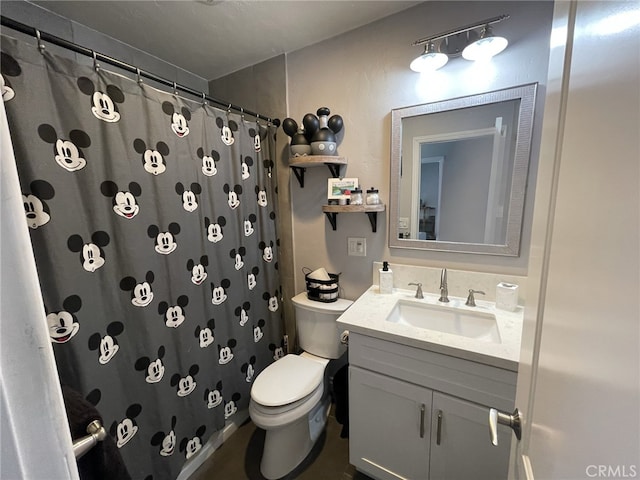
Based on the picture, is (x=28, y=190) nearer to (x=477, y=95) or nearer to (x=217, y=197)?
(x=217, y=197)

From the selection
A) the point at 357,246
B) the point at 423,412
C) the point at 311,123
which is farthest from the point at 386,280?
the point at 311,123

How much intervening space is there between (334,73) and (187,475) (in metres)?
2.35

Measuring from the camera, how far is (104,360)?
3.25ft

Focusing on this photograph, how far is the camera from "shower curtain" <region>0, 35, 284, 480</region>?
84 centimetres

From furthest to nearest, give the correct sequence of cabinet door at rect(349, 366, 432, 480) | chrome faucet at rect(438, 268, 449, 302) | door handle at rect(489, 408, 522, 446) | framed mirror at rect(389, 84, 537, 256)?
chrome faucet at rect(438, 268, 449, 302) → framed mirror at rect(389, 84, 537, 256) → cabinet door at rect(349, 366, 432, 480) → door handle at rect(489, 408, 522, 446)

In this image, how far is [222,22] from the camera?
4.54 feet

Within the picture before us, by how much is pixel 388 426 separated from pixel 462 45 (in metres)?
1.75

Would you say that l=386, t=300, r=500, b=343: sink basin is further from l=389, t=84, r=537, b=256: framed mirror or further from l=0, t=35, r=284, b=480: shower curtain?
l=0, t=35, r=284, b=480: shower curtain

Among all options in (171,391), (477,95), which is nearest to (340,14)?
(477,95)

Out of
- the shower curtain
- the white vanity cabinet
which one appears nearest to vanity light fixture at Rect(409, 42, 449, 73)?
the shower curtain

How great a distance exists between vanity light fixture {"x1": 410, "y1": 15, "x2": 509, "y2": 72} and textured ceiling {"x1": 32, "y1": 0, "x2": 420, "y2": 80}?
272 millimetres

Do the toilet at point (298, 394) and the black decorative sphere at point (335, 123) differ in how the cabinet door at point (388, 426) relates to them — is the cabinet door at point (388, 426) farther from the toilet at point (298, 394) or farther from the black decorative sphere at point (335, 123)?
the black decorative sphere at point (335, 123)

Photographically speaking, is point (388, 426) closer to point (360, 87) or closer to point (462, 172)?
point (462, 172)
